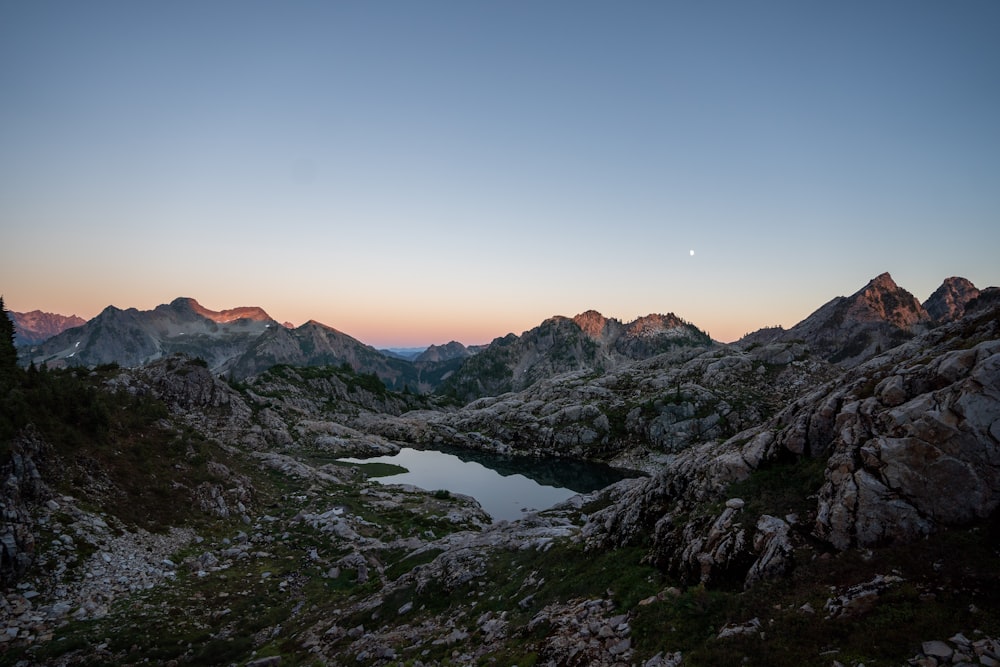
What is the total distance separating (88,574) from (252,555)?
1158 centimetres

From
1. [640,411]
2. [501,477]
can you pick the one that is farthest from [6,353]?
[640,411]

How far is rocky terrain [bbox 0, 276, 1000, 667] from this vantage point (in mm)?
14039

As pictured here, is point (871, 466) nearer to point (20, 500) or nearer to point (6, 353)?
point (20, 500)

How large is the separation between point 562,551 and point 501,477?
254 ft

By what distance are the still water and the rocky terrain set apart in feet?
93.1

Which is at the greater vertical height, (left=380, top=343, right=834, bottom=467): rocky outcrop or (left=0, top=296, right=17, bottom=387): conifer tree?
(left=0, top=296, right=17, bottom=387): conifer tree

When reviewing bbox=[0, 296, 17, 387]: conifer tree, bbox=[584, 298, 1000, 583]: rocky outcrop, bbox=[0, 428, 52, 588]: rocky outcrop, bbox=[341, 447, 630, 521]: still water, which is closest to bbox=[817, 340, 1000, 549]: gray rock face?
bbox=[584, 298, 1000, 583]: rocky outcrop

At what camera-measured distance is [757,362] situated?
13812 centimetres

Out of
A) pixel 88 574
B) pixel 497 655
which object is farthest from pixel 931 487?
pixel 88 574

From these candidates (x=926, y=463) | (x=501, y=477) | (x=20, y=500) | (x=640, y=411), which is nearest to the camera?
(x=926, y=463)

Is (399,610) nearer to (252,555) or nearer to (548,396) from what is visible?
(252,555)

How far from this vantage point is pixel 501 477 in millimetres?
104188

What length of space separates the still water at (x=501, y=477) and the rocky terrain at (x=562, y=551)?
93.1ft

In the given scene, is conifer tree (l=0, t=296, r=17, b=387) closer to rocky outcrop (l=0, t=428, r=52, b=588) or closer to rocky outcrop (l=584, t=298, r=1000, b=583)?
rocky outcrop (l=0, t=428, r=52, b=588)
